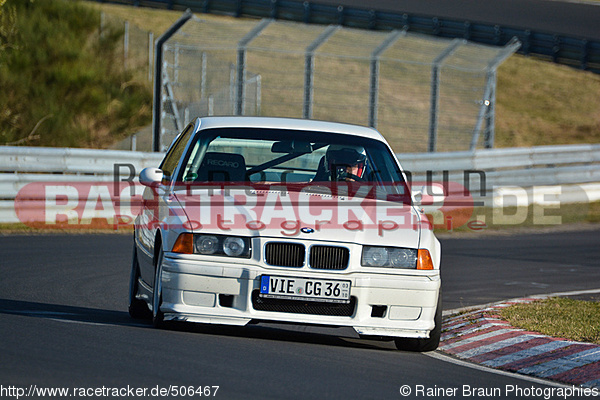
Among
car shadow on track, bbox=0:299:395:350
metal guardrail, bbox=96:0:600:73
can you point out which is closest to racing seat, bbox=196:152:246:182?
car shadow on track, bbox=0:299:395:350

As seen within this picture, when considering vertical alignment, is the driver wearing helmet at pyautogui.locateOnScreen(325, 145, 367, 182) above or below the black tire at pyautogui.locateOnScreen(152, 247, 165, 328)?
above

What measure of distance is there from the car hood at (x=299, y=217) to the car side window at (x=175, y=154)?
2.58ft

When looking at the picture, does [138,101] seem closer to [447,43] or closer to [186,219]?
[447,43]

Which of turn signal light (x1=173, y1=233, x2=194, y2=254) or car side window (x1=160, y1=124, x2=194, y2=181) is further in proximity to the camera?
car side window (x1=160, y1=124, x2=194, y2=181)

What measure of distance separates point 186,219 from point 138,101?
1743 centimetres

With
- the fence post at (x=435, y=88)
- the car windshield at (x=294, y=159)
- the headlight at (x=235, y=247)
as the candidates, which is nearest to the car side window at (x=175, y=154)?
the car windshield at (x=294, y=159)

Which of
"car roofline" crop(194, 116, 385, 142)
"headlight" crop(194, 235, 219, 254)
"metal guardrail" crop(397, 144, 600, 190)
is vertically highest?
"car roofline" crop(194, 116, 385, 142)

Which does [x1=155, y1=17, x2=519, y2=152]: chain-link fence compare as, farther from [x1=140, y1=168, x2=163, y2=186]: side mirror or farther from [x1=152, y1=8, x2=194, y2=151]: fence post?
[x1=140, y1=168, x2=163, y2=186]: side mirror

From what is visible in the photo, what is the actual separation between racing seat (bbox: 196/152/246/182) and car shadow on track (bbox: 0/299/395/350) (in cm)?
104

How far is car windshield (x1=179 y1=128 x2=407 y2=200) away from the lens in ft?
25.3

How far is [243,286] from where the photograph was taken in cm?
660

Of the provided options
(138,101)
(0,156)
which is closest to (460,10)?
(138,101)

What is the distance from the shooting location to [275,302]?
6.62m

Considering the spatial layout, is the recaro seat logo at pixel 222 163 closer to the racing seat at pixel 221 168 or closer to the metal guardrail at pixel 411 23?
the racing seat at pixel 221 168
